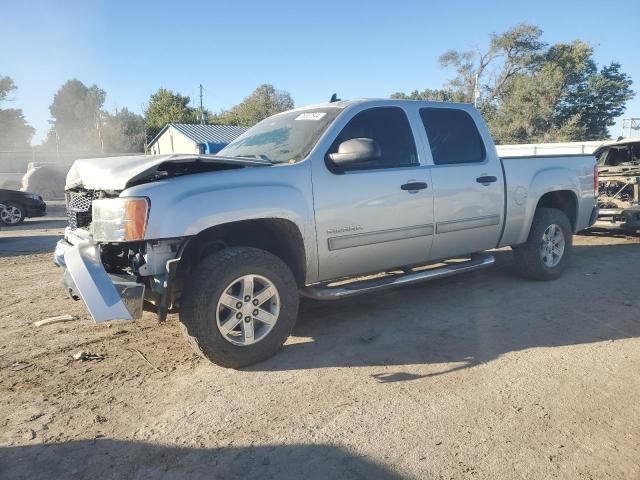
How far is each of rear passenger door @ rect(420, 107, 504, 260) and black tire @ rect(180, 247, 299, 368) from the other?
5.82ft

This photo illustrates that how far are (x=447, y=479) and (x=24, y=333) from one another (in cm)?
386

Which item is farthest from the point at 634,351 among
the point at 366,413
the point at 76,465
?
the point at 76,465

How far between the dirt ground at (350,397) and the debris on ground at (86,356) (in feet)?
0.26

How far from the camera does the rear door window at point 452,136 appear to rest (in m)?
4.78

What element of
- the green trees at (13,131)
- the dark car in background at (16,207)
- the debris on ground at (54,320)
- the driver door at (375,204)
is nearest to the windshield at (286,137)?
the driver door at (375,204)

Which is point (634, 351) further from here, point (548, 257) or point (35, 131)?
point (35, 131)

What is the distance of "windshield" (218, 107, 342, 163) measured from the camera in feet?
13.7

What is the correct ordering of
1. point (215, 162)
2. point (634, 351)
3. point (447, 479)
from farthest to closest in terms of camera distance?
point (634, 351) < point (215, 162) < point (447, 479)

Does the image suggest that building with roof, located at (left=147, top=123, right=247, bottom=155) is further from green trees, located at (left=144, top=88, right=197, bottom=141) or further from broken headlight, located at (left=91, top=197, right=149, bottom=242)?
broken headlight, located at (left=91, top=197, right=149, bottom=242)

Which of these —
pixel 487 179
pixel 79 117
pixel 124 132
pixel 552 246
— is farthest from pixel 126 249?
pixel 79 117

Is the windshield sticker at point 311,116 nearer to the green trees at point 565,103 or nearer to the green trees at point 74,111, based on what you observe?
the green trees at point 565,103

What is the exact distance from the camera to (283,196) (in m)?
→ 3.68

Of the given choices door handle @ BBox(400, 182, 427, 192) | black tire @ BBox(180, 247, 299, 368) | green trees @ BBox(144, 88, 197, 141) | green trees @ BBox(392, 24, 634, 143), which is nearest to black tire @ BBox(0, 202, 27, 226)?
black tire @ BBox(180, 247, 299, 368)

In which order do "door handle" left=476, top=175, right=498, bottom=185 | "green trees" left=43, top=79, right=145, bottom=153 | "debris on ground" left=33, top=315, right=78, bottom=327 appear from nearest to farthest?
"debris on ground" left=33, top=315, right=78, bottom=327, "door handle" left=476, top=175, right=498, bottom=185, "green trees" left=43, top=79, right=145, bottom=153
